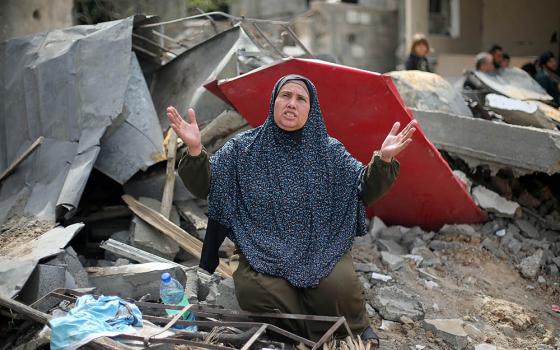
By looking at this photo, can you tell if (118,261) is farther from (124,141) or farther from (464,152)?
(464,152)

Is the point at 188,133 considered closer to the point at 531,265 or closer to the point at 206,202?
the point at 206,202

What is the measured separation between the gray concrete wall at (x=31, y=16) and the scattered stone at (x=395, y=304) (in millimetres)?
4712

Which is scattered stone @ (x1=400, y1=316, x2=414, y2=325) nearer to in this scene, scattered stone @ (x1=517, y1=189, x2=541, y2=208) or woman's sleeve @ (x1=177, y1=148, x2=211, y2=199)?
woman's sleeve @ (x1=177, y1=148, x2=211, y2=199)

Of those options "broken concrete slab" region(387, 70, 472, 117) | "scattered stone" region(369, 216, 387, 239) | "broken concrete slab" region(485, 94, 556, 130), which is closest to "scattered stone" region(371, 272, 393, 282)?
"scattered stone" region(369, 216, 387, 239)

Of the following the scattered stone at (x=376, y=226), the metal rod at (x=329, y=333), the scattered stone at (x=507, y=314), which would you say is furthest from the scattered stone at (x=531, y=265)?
the metal rod at (x=329, y=333)

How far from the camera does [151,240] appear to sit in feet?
13.6

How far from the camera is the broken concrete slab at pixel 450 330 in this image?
333cm

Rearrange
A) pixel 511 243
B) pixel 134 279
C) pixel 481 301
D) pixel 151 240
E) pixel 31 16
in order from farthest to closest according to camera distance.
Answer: pixel 31 16 → pixel 511 243 → pixel 151 240 → pixel 481 301 → pixel 134 279

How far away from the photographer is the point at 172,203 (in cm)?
458

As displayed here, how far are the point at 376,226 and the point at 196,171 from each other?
7.58 feet

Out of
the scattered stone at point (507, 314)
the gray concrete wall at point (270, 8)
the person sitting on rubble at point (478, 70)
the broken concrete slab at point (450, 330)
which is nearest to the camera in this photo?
the broken concrete slab at point (450, 330)

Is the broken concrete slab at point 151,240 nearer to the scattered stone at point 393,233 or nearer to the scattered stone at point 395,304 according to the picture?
the scattered stone at point 395,304

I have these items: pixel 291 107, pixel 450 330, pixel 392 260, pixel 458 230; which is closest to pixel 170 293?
pixel 291 107

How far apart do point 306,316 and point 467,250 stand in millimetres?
2225
